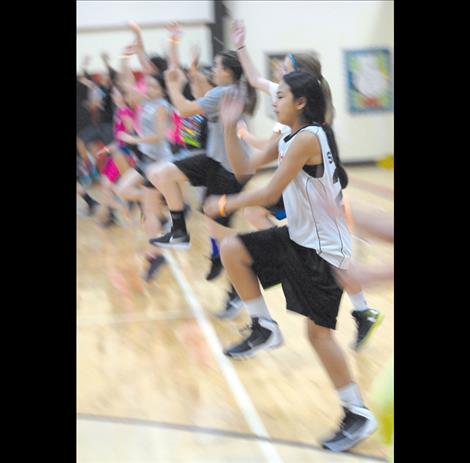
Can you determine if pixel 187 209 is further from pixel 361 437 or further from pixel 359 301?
pixel 361 437

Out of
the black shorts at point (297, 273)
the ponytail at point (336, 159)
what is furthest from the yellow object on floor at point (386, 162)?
the black shorts at point (297, 273)

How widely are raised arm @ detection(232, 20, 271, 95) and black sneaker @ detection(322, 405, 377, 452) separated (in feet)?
4.00

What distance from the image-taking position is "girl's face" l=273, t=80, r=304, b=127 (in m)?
2.84

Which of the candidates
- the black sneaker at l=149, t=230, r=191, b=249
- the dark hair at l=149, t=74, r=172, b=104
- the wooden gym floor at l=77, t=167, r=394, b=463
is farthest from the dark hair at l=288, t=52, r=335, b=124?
the black sneaker at l=149, t=230, r=191, b=249

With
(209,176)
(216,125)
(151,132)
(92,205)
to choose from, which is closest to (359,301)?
(209,176)

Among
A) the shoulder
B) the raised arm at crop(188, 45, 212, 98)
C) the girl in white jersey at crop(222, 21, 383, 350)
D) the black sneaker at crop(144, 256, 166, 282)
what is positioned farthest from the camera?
the black sneaker at crop(144, 256, 166, 282)

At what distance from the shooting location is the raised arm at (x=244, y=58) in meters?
3.02

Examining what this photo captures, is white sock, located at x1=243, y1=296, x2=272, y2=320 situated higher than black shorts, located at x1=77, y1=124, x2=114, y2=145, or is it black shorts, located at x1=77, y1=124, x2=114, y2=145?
black shorts, located at x1=77, y1=124, x2=114, y2=145

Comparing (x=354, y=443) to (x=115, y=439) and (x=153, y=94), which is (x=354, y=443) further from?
(x=153, y=94)

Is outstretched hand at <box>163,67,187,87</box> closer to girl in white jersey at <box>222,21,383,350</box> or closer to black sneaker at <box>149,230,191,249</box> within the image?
girl in white jersey at <box>222,21,383,350</box>

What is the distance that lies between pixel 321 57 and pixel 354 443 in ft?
4.54

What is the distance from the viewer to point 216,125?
3.15 m
